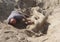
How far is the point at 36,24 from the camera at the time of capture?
371 centimetres

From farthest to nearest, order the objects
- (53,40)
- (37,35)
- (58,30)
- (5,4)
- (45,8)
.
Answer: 1. (5,4)
2. (45,8)
3. (37,35)
4. (58,30)
5. (53,40)

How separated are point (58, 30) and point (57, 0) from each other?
155 centimetres

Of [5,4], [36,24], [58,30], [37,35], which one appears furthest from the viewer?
[5,4]

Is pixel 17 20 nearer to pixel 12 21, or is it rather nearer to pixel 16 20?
pixel 16 20

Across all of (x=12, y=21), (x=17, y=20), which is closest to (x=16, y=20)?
(x=17, y=20)

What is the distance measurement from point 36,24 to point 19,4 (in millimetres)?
A: 1823

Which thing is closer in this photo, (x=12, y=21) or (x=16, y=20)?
(x=12, y=21)

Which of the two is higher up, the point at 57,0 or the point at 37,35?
the point at 57,0

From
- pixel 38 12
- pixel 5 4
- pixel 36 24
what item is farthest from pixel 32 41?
pixel 5 4

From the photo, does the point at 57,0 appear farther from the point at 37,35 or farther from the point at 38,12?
the point at 37,35

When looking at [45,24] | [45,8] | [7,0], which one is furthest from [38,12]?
[7,0]

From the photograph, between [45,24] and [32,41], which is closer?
[32,41]

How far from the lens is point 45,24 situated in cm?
383

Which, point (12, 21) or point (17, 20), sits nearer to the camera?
point (12, 21)
